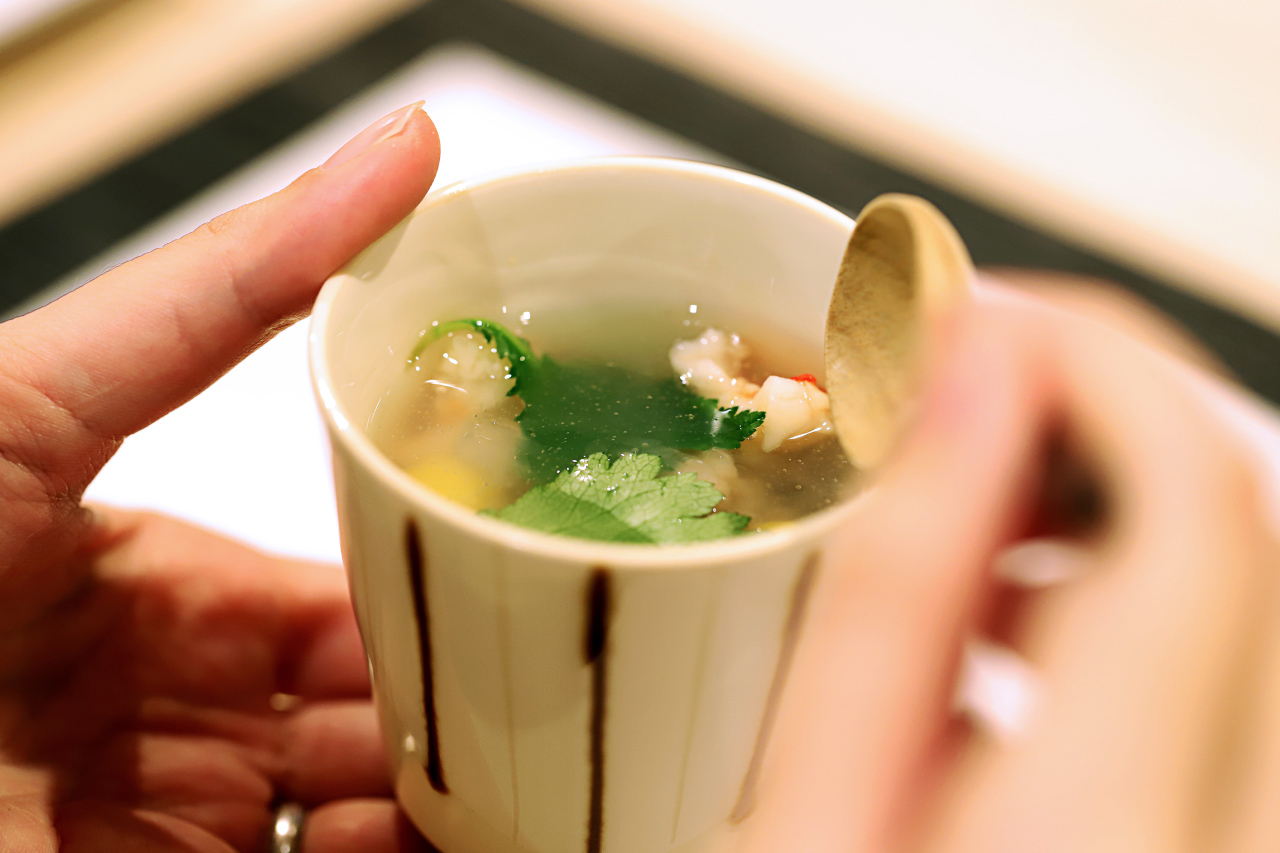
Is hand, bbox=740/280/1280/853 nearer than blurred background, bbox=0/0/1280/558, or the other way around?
hand, bbox=740/280/1280/853

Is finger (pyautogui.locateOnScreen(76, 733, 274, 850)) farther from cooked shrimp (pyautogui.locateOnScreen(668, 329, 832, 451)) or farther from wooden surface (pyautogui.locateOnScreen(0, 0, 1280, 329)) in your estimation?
wooden surface (pyautogui.locateOnScreen(0, 0, 1280, 329))

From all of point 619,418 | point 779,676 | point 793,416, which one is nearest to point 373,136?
point 619,418

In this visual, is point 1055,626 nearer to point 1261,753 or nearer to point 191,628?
point 1261,753

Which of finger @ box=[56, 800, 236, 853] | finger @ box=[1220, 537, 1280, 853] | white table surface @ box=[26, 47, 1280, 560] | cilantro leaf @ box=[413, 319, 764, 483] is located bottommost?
finger @ box=[56, 800, 236, 853]

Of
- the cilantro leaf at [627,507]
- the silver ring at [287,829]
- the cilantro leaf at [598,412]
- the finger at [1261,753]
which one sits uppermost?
the finger at [1261,753]

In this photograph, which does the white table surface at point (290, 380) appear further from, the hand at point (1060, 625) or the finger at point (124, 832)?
the hand at point (1060, 625)

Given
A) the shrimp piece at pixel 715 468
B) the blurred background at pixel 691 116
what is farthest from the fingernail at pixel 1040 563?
the blurred background at pixel 691 116

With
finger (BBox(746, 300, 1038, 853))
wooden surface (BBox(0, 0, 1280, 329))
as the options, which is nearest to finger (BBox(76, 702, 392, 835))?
finger (BBox(746, 300, 1038, 853))
